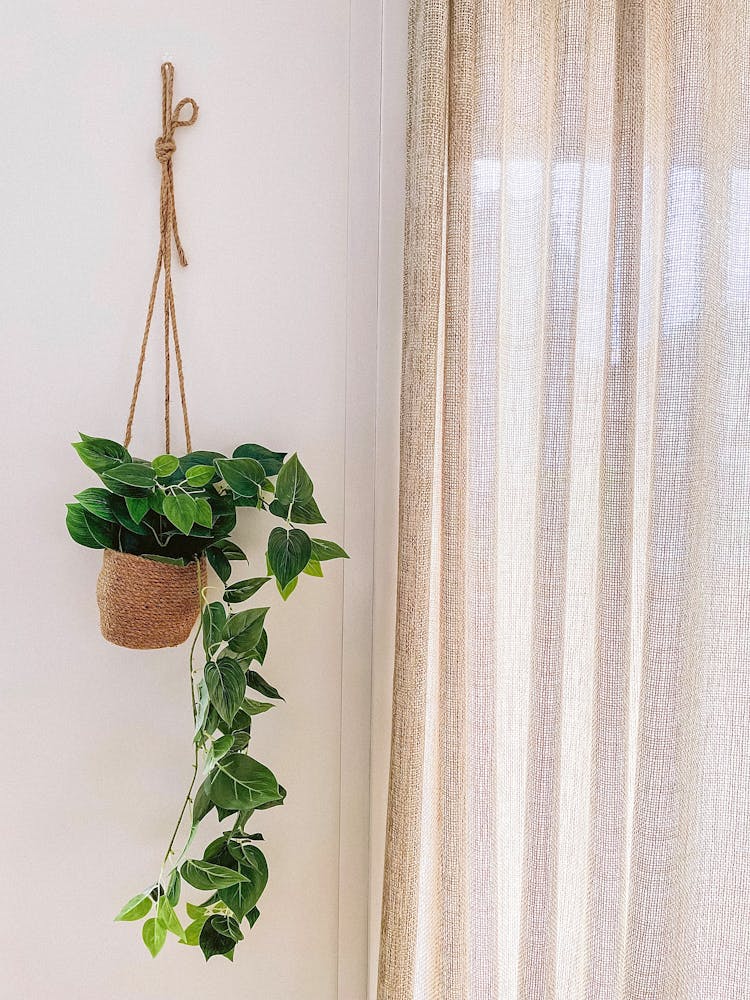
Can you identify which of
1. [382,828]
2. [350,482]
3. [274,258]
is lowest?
[382,828]

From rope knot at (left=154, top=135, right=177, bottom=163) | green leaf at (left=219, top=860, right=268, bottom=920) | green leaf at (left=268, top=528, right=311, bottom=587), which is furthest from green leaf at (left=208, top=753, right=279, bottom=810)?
rope knot at (left=154, top=135, right=177, bottom=163)

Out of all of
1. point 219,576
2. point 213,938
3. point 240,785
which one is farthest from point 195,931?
point 219,576

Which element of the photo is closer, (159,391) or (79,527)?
(79,527)

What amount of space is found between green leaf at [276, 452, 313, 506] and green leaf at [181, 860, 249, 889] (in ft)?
1.39

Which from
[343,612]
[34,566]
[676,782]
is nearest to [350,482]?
[343,612]

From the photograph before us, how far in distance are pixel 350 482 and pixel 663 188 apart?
53cm

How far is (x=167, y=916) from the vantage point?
92cm

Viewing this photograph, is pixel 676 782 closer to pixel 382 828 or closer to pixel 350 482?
pixel 382 828

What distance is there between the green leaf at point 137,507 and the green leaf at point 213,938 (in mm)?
488

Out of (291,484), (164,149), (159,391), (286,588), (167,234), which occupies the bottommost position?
(286,588)

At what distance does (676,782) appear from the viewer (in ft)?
2.74

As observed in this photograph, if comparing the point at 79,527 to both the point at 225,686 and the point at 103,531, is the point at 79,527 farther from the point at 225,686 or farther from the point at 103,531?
the point at 225,686

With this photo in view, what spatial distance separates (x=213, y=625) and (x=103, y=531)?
17 centimetres

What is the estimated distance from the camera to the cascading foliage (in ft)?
2.94
